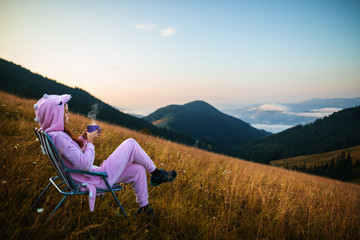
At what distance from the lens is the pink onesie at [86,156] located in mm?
2133

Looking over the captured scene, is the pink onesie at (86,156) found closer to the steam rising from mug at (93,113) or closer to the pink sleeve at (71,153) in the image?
the pink sleeve at (71,153)

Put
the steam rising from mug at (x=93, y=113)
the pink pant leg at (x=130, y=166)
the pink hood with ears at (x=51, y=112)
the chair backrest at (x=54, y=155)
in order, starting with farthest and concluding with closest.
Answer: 1. the steam rising from mug at (x=93, y=113)
2. the pink pant leg at (x=130, y=166)
3. the pink hood with ears at (x=51, y=112)
4. the chair backrest at (x=54, y=155)

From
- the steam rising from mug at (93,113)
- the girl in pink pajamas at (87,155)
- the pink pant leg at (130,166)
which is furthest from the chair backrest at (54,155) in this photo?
the steam rising from mug at (93,113)

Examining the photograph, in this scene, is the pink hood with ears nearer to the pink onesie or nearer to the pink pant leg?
the pink onesie

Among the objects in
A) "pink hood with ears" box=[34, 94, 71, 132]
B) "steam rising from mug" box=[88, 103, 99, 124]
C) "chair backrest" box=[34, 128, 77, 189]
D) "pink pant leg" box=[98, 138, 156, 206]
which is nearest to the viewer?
"chair backrest" box=[34, 128, 77, 189]

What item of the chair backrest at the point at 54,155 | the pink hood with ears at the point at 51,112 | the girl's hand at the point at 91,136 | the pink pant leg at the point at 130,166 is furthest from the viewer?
the pink pant leg at the point at 130,166

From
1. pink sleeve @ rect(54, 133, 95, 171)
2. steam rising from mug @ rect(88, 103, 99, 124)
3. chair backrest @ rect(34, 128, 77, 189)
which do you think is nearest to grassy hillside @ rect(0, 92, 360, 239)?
chair backrest @ rect(34, 128, 77, 189)

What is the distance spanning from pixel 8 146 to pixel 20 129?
1.47m

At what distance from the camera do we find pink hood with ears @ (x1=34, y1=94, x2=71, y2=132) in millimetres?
2107

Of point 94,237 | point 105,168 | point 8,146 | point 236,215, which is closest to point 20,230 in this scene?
point 94,237

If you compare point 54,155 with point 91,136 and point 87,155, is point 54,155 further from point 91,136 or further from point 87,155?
point 91,136

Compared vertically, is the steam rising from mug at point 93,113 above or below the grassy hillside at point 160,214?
above

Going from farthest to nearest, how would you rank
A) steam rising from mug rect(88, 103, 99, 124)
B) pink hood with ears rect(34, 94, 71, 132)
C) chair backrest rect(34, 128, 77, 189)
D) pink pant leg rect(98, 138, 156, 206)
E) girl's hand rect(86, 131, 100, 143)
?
1. steam rising from mug rect(88, 103, 99, 124)
2. pink pant leg rect(98, 138, 156, 206)
3. girl's hand rect(86, 131, 100, 143)
4. pink hood with ears rect(34, 94, 71, 132)
5. chair backrest rect(34, 128, 77, 189)

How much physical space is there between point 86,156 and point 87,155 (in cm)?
3
